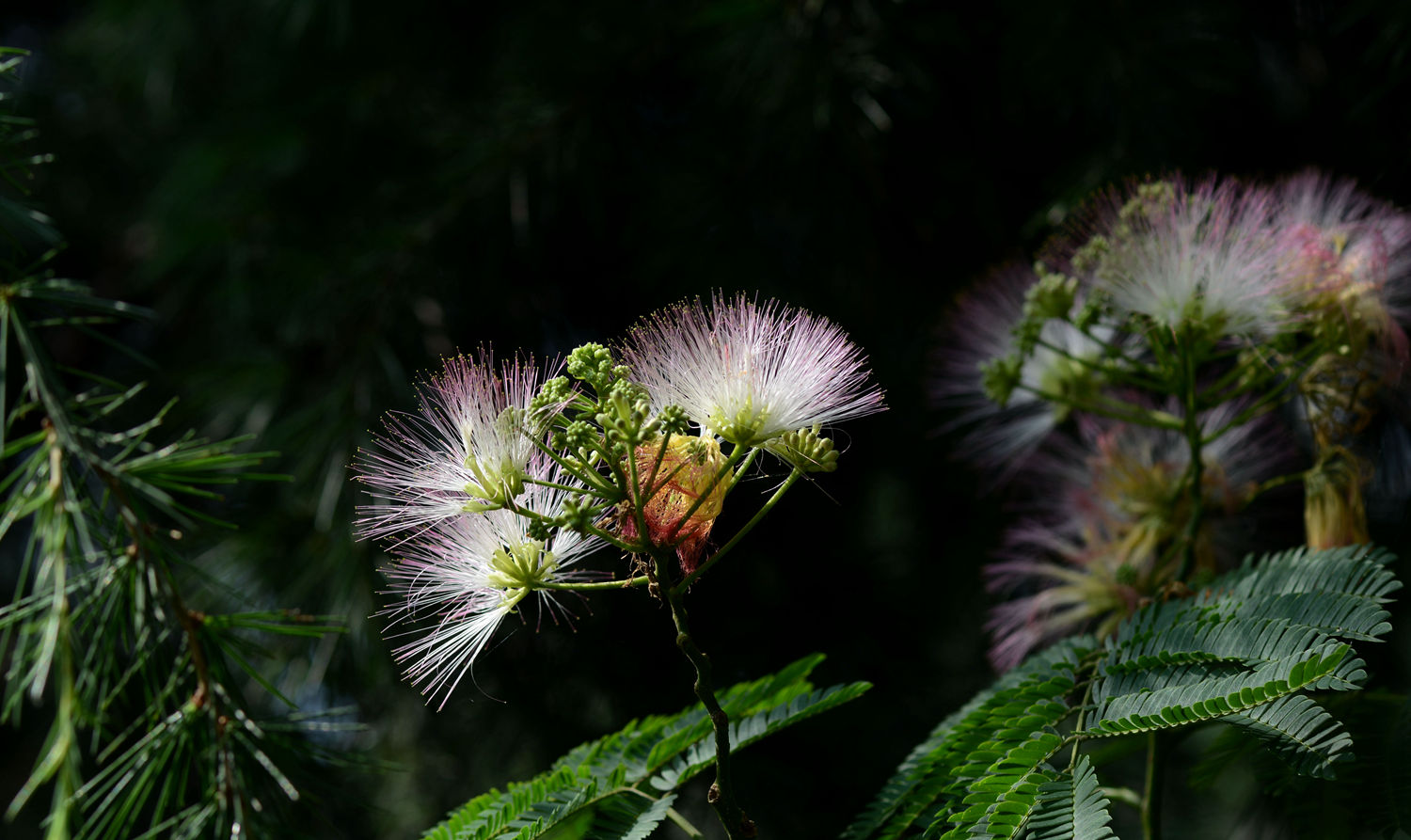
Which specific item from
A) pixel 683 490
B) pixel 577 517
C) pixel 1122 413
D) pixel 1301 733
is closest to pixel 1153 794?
pixel 1301 733

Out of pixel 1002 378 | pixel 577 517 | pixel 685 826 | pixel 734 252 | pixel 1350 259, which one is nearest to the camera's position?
pixel 577 517

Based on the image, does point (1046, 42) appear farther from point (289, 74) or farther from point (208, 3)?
point (208, 3)

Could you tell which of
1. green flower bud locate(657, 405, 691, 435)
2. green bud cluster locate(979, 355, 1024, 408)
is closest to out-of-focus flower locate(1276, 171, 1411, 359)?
green bud cluster locate(979, 355, 1024, 408)

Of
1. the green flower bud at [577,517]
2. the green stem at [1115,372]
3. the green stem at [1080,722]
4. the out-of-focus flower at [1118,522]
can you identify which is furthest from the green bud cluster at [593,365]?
the out-of-focus flower at [1118,522]

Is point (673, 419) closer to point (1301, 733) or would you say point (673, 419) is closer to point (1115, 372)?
point (1301, 733)

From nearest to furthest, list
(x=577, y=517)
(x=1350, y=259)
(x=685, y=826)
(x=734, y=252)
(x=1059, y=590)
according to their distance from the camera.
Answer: (x=577, y=517), (x=685, y=826), (x=1350, y=259), (x=1059, y=590), (x=734, y=252)

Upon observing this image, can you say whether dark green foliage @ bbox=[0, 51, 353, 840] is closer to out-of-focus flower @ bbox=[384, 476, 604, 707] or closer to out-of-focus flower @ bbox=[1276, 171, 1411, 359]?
out-of-focus flower @ bbox=[384, 476, 604, 707]

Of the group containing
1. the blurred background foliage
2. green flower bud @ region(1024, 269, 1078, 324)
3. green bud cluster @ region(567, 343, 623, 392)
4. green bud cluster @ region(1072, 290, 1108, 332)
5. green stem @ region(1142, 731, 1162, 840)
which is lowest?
green stem @ region(1142, 731, 1162, 840)
